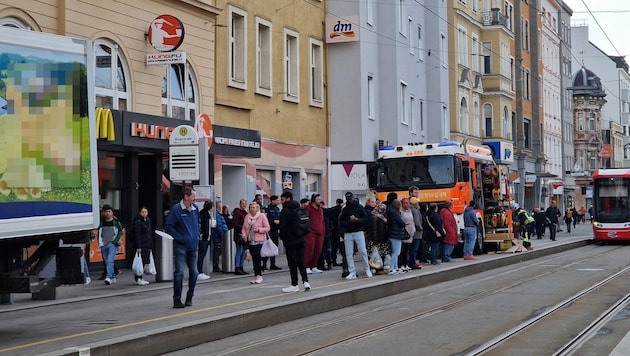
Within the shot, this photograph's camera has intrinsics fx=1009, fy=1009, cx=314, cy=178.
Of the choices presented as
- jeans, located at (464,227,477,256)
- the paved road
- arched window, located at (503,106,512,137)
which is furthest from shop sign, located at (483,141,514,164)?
arched window, located at (503,106,512,137)

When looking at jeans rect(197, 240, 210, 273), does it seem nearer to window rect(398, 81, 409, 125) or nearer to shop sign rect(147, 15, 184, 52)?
shop sign rect(147, 15, 184, 52)

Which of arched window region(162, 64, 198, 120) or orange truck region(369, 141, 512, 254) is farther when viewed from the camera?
orange truck region(369, 141, 512, 254)

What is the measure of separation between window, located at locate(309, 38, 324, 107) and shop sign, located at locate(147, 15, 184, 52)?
1184cm

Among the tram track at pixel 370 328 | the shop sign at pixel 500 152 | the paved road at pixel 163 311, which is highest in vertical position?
the shop sign at pixel 500 152

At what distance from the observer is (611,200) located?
138 feet

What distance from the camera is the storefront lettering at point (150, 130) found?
74.0 feet

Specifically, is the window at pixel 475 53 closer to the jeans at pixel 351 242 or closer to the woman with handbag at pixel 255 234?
the woman with handbag at pixel 255 234

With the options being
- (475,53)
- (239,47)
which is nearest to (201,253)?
(239,47)

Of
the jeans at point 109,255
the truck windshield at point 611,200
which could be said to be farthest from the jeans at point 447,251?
the truck windshield at point 611,200

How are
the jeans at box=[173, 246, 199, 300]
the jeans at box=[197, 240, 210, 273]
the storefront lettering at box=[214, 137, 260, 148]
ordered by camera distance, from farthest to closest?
the storefront lettering at box=[214, 137, 260, 148], the jeans at box=[197, 240, 210, 273], the jeans at box=[173, 246, 199, 300]

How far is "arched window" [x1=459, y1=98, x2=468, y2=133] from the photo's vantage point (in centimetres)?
5072

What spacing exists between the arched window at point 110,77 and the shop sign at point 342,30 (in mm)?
13508

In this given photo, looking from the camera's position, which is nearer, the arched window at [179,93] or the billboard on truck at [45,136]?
the billboard on truck at [45,136]

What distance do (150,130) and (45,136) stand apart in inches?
454
